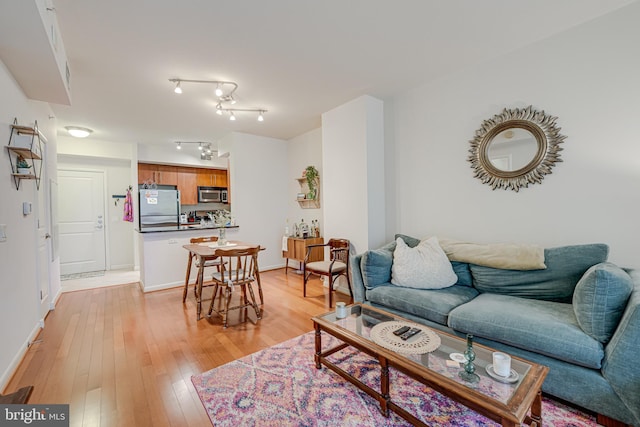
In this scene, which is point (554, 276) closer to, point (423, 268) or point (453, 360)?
point (423, 268)

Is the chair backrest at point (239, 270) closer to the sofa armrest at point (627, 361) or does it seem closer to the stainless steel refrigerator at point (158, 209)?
the stainless steel refrigerator at point (158, 209)

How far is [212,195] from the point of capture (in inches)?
271

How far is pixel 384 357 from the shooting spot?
1510 mm

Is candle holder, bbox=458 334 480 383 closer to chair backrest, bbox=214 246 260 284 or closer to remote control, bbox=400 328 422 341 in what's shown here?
remote control, bbox=400 328 422 341

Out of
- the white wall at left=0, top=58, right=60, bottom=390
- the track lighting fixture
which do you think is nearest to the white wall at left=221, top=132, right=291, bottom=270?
the track lighting fixture

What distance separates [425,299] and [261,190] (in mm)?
3732

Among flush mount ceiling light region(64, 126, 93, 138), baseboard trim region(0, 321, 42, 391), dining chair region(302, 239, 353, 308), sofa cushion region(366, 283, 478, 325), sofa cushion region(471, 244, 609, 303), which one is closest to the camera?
baseboard trim region(0, 321, 42, 391)

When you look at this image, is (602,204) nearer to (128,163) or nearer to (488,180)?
(488,180)

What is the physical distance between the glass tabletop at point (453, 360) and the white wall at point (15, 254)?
2324mm

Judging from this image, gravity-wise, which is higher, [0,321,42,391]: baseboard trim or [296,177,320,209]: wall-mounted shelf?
[296,177,320,209]: wall-mounted shelf

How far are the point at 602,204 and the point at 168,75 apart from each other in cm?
408

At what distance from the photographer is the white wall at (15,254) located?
1973 millimetres

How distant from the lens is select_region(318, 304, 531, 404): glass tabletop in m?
1.24

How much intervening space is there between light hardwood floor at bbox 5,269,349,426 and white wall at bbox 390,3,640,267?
1.98 metres
